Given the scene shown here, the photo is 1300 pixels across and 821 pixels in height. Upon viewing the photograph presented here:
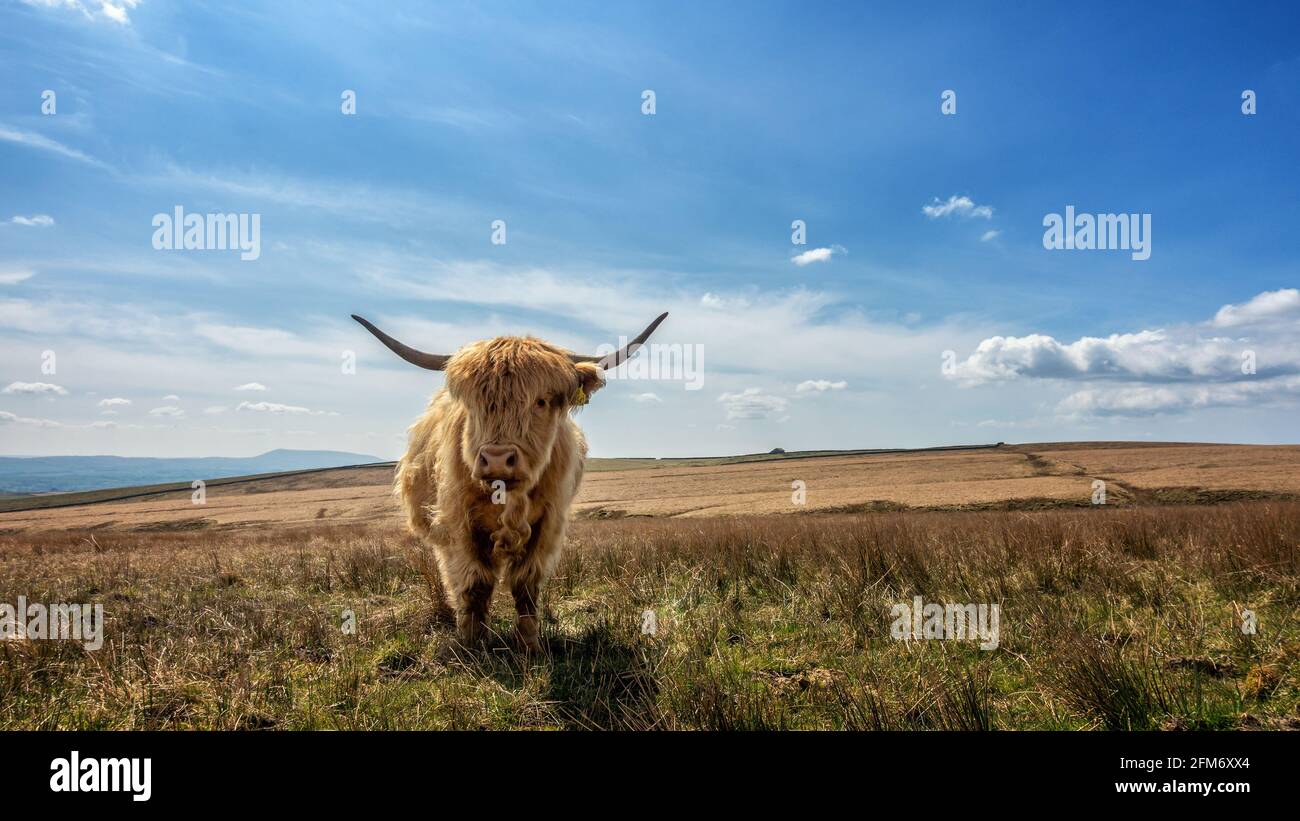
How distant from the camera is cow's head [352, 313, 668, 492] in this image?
4.14 meters

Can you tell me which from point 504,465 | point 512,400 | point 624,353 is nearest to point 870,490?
point 624,353

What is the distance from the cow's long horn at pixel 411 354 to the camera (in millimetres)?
5273

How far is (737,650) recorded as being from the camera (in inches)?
159

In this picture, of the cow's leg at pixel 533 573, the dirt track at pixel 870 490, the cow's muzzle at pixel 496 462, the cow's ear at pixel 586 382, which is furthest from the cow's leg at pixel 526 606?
the dirt track at pixel 870 490

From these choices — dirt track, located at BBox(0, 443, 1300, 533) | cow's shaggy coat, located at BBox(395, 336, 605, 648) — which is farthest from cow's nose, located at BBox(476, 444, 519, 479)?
dirt track, located at BBox(0, 443, 1300, 533)

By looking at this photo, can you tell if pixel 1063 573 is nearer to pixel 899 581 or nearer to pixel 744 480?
pixel 899 581

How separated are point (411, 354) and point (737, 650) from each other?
12.1ft

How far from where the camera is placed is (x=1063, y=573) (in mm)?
5793

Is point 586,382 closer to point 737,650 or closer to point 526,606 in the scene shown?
point 526,606

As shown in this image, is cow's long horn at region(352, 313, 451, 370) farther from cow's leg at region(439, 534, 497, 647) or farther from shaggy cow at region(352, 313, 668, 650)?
cow's leg at region(439, 534, 497, 647)
